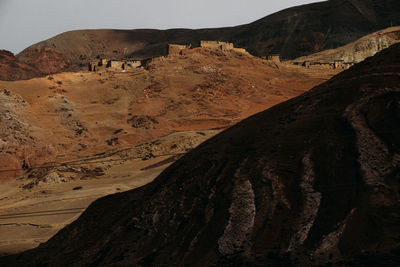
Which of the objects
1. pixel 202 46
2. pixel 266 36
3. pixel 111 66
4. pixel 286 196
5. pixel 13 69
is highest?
pixel 266 36

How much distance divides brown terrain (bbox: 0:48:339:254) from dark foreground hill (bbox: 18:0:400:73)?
165ft

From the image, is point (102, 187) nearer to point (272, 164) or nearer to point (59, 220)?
point (59, 220)

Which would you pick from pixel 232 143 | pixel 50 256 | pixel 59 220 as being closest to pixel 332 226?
pixel 232 143

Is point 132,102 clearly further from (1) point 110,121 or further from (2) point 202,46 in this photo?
(2) point 202,46

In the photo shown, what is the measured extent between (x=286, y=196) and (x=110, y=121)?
36.9m

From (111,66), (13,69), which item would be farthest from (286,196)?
(13,69)

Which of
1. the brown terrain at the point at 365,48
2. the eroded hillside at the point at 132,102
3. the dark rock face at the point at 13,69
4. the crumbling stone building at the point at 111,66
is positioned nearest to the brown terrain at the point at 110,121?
the eroded hillside at the point at 132,102

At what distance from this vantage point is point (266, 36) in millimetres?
121750

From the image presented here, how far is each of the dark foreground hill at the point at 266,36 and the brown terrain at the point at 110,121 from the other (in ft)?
165

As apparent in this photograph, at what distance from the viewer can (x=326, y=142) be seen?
1356cm

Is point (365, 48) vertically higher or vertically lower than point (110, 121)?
higher

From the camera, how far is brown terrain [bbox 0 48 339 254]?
31.3 metres

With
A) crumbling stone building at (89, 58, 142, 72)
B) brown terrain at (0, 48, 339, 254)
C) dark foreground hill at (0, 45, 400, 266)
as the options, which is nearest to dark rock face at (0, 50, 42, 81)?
crumbling stone building at (89, 58, 142, 72)

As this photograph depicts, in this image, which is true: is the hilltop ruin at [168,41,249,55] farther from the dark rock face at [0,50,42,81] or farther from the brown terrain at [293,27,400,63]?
→ the dark rock face at [0,50,42,81]
